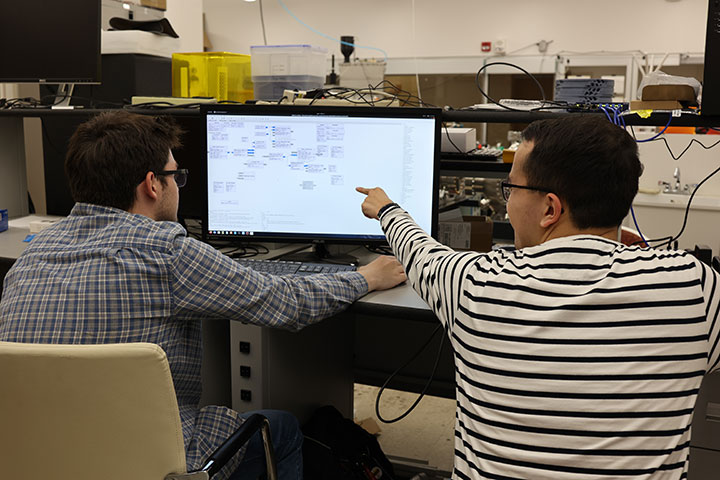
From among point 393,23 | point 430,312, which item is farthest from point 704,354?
point 393,23

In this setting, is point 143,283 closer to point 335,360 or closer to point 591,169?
point 591,169

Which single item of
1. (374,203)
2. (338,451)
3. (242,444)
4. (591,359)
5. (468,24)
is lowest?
(338,451)

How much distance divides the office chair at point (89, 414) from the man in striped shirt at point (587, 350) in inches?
18.7

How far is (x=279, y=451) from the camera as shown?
1532mm

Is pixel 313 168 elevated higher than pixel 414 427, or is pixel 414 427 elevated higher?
pixel 313 168

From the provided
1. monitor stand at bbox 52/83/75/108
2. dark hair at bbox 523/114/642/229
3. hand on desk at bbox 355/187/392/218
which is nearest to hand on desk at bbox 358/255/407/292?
hand on desk at bbox 355/187/392/218

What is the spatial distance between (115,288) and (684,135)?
10.1 feet

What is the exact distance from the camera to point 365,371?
2.52m

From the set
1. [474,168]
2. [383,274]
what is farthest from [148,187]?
[474,168]

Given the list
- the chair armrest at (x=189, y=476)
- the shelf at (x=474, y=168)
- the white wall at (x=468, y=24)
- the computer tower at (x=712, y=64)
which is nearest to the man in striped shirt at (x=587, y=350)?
the chair armrest at (x=189, y=476)

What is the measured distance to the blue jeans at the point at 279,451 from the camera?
4.79ft

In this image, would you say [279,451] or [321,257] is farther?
[321,257]

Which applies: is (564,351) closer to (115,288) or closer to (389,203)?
(389,203)

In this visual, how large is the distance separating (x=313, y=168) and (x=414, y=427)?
1.32 metres
